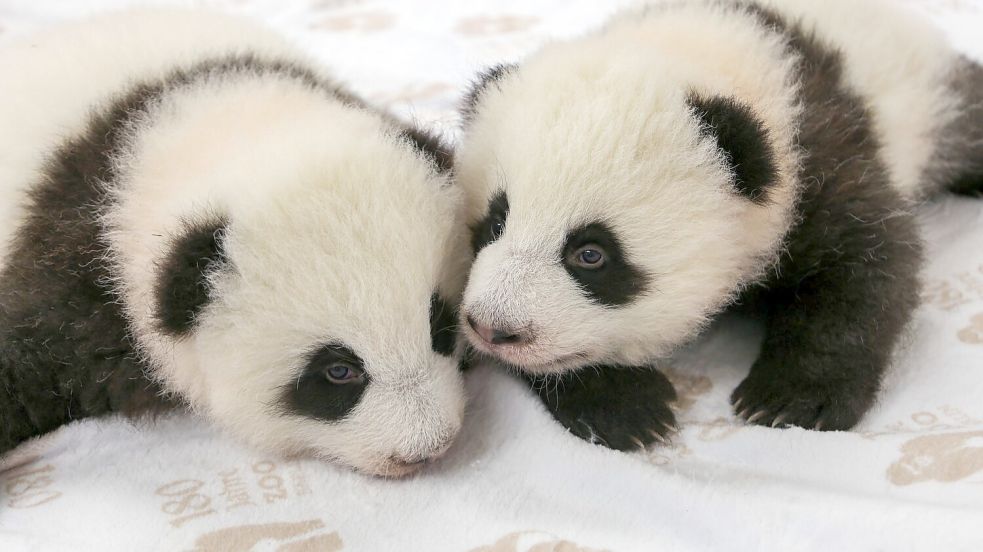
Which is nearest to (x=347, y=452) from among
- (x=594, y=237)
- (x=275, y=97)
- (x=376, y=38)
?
(x=594, y=237)

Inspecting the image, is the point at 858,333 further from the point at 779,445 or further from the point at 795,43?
the point at 795,43

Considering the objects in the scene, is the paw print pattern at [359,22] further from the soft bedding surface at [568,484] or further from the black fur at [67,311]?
the black fur at [67,311]

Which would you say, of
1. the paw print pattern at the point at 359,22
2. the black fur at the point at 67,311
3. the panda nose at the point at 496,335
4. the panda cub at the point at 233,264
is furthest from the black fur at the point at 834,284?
the paw print pattern at the point at 359,22

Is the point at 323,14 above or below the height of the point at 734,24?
below

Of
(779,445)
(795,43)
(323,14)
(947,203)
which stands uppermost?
(795,43)

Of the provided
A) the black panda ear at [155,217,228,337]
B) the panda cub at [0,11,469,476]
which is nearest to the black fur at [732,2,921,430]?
the panda cub at [0,11,469,476]

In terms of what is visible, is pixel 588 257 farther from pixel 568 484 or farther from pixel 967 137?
pixel 967 137

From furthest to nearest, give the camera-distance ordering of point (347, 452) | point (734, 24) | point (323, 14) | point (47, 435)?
1. point (323, 14)
2. point (734, 24)
3. point (47, 435)
4. point (347, 452)

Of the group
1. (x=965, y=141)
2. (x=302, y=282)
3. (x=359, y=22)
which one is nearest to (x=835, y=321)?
(x=965, y=141)
